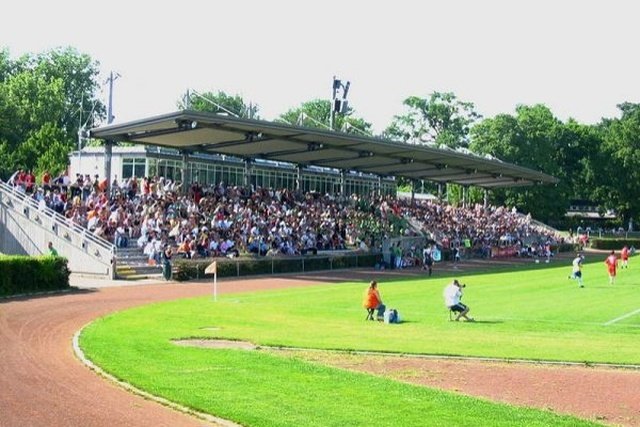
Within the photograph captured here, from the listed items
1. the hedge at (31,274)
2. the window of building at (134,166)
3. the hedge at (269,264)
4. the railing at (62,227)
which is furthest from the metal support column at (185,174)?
the hedge at (31,274)

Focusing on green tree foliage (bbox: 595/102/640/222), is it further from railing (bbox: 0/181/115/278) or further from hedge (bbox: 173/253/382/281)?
railing (bbox: 0/181/115/278)

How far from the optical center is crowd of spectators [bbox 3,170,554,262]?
145 feet

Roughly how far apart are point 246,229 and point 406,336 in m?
27.4

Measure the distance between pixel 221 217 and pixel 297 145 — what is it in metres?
8.17

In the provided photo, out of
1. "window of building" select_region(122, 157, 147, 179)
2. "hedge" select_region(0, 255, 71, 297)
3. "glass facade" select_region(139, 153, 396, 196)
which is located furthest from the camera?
"glass facade" select_region(139, 153, 396, 196)

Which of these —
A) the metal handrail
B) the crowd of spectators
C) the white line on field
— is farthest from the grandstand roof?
the white line on field

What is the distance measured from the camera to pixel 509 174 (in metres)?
79.9

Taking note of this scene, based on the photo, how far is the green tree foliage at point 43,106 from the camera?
8244 centimetres

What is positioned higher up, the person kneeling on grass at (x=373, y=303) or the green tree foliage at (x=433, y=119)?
the green tree foliage at (x=433, y=119)

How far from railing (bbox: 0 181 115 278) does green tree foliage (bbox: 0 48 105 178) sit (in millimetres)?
26926

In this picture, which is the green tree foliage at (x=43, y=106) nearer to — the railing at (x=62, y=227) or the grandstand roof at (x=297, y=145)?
the grandstand roof at (x=297, y=145)

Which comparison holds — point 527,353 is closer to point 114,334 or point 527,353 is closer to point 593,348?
point 593,348

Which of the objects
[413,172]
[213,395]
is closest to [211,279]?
[213,395]

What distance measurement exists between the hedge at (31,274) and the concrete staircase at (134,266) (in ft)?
20.5
